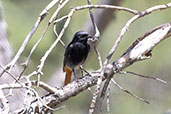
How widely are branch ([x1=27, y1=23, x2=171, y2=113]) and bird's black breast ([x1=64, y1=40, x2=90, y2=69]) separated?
167cm

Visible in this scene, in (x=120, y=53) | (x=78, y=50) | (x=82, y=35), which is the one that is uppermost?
(x=82, y=35)

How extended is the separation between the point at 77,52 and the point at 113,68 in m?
1.86

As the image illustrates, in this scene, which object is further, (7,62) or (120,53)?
(120,53)

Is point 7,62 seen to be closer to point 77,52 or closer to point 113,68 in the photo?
point 77,52

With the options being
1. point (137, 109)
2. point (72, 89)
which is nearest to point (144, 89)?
point (137, 109)

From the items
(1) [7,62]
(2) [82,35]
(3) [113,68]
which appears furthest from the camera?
(1) [7,62]

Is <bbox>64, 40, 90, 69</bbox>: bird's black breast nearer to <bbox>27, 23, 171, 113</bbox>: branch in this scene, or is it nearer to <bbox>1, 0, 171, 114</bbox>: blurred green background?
<bbox>27, 23, 171, 113</bbox>: branch

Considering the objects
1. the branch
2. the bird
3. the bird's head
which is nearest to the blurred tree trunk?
the bird

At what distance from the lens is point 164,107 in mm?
8445

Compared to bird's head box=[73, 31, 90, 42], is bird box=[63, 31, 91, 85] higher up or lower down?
lower down

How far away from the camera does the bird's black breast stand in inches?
189

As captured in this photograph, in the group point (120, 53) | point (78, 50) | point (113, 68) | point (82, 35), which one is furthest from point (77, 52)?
point (120, 53)

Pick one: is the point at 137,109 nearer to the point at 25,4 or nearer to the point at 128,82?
the point at 128,82

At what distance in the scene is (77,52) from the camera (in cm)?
478
